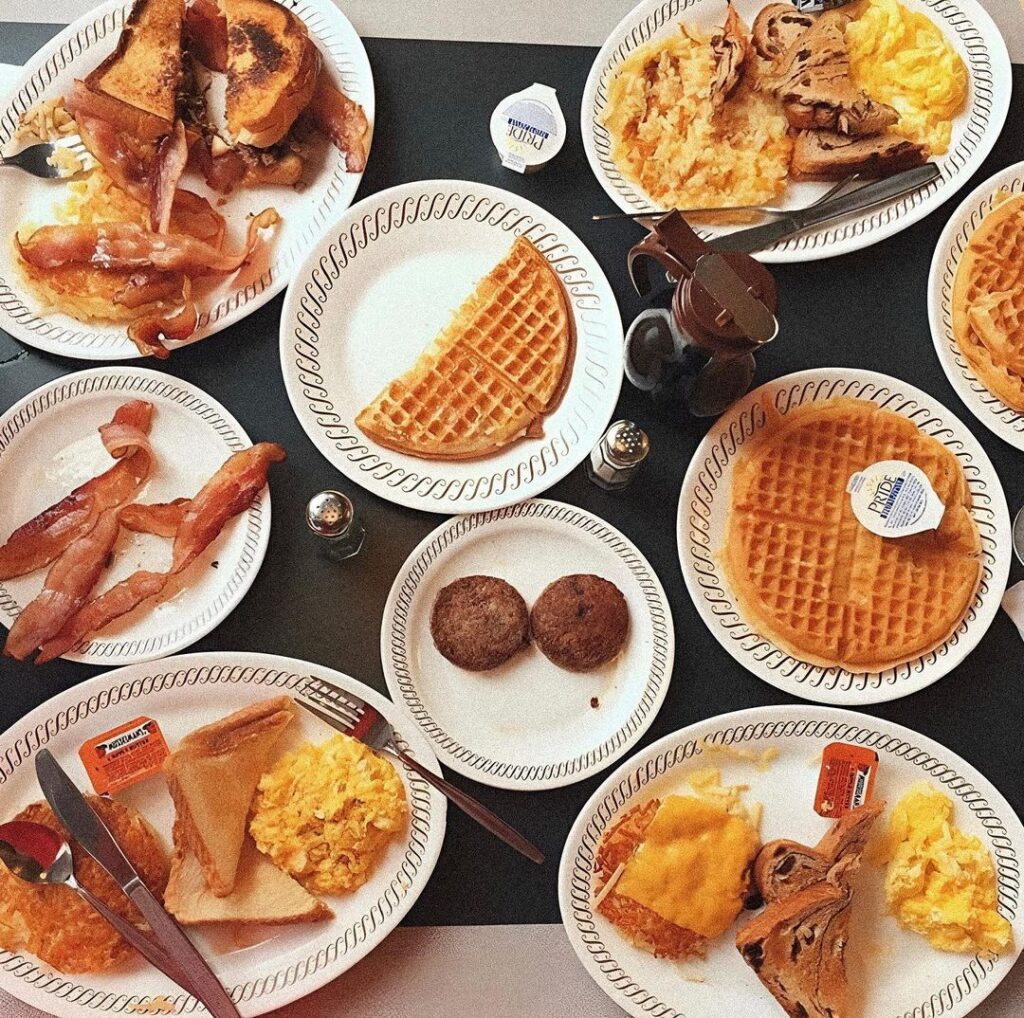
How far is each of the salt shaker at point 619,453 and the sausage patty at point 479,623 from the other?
367 mm

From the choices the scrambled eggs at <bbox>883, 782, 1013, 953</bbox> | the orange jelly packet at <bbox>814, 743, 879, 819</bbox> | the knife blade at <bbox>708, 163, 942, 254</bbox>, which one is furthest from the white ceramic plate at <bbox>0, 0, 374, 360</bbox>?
the scrambled eggs at <bbox>883, 782, 1013, 953</bbox>

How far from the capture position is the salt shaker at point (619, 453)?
2096 millimetres

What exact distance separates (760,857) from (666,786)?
27 cm

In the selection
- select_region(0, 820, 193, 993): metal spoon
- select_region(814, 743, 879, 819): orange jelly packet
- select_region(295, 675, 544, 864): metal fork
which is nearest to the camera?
select_region(0, 820, 193, 993): metal spoon

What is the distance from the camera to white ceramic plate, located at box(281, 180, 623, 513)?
221 centimetres

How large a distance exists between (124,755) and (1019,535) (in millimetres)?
2226

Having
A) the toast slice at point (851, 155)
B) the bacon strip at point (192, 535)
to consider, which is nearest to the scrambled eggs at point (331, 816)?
the bacon strip at point (192, 535)

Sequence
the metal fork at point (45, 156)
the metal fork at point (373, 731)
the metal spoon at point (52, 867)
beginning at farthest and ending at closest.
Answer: the metal fork at point (45, 156) < the metal fork at point (373, 731) < the metal spoon at point (52, 867)

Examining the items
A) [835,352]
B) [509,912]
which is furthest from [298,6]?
[509,912]

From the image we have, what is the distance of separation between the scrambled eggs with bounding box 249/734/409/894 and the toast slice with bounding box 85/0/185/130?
161 cm

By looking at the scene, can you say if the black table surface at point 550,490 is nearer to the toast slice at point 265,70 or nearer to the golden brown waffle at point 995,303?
the golden brown waffle at point 995,303

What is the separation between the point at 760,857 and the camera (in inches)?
84.8

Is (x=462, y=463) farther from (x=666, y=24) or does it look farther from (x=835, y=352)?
(x=666, y=24)

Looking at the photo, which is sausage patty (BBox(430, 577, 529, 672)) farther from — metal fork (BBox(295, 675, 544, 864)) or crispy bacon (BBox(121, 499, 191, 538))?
crispy bacon (BBox(121, 499, 191, 538))
